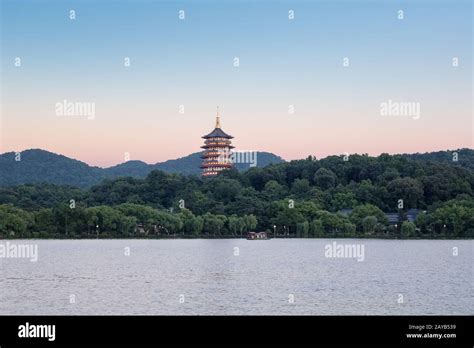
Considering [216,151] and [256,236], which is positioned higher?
[216,151]

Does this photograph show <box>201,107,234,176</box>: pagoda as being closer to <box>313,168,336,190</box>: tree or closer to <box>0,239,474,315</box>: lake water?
<box>313,168,336,190</box>: tree

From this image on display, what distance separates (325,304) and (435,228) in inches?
2126

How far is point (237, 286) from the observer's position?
29500 mm

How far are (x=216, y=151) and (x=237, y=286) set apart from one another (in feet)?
296

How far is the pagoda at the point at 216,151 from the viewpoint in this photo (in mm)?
118500

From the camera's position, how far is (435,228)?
247ft

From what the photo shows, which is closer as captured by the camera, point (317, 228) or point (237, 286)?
point (237, 286)
